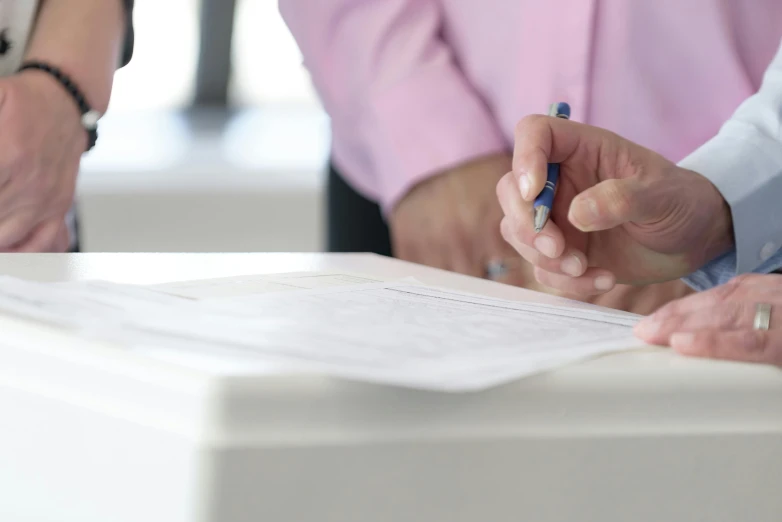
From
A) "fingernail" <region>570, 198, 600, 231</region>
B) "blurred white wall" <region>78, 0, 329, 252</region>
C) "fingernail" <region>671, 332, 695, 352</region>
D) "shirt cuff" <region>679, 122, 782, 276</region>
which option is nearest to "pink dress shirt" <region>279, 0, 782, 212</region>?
"shirt cuff" <region>679, 122, 782, 276</region>

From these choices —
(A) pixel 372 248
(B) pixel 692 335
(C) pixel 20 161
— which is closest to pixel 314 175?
(A) pixel 372 248

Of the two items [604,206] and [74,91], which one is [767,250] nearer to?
[604,206]

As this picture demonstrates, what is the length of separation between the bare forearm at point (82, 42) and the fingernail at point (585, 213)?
58 cm

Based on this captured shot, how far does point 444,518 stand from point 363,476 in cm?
5

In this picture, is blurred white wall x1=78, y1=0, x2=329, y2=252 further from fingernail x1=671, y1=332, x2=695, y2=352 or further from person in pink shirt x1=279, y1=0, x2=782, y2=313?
fingernail x1=671, y1=332, x2=695, y2=352

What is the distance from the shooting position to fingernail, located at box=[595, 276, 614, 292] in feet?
2.86

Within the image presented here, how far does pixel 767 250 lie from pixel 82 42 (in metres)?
0.82

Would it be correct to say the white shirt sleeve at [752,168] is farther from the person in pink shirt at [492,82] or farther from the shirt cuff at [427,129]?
the shirt cuff at [427,129]

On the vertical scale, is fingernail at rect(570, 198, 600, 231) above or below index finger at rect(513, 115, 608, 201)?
below

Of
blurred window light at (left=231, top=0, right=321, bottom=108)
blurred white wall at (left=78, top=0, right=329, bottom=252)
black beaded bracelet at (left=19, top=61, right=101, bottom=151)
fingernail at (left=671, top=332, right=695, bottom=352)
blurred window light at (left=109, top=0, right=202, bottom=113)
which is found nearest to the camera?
fingernail at (left=671, top=332, right=695, bottom=352)

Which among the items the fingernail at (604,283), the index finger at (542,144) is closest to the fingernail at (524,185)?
the index finger at (542,144)

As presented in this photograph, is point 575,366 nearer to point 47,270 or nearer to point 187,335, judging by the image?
point 187,335

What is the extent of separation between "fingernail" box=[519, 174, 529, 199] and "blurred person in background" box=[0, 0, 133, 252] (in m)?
0.50

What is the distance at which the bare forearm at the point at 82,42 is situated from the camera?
3.39ft
